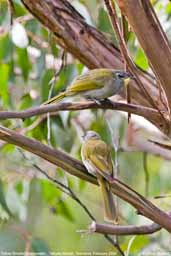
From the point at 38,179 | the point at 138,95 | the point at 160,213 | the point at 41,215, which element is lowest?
the point at 41,215

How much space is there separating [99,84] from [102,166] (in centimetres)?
28

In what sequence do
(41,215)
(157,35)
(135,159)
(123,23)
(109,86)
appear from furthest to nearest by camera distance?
(41,215)
(135,159)
(109,86)
(123,23)
(157,35)

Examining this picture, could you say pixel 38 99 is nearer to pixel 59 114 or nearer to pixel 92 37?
pixel 59 114

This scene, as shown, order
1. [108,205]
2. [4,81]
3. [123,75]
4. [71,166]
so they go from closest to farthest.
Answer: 1. [71,166]
2. [108,205]
3. [123,75]
4. [4,81]

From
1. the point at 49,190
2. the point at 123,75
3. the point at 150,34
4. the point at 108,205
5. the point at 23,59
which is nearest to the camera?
the point at 150,34

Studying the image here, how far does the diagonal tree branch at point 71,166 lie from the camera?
58.7 inches

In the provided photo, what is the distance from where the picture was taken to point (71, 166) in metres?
1.57

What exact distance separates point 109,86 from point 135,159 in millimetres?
2770

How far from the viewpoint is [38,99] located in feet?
10.1

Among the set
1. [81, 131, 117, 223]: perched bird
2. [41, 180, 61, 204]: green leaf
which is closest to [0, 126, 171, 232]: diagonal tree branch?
[81, 131, 117, 223]: perched bird

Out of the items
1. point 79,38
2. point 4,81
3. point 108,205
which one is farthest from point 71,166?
point 4,81

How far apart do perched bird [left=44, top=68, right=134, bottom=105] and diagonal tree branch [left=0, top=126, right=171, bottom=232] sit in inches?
22.6

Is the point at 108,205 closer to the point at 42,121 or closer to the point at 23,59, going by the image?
the point at 42,121

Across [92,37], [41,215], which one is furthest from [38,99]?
[41,215]
